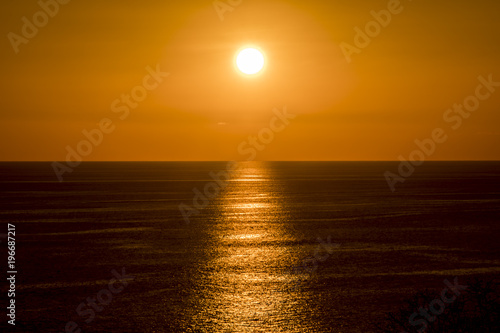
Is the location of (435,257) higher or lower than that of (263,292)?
higher

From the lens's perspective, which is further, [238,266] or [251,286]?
[238,266]

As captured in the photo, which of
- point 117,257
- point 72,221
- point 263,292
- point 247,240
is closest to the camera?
point 263,292

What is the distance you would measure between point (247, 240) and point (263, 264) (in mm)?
9102

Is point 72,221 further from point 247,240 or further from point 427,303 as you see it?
point 427,303

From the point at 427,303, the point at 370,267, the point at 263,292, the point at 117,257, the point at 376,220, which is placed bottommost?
the point at 427,303

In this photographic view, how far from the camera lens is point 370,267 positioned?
1046 inches

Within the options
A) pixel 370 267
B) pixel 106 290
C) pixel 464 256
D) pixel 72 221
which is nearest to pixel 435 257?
pixel 464 256

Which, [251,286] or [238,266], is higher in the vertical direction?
[238,266]

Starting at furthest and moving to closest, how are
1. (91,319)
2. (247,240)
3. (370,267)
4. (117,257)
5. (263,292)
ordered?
(247,240), (117,257), (370,267), (263,292), (91,319)

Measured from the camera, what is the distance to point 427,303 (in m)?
19.0

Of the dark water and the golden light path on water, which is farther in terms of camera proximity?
the dark water

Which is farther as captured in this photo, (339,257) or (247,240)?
(247,240)

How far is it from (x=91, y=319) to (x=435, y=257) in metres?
19.1

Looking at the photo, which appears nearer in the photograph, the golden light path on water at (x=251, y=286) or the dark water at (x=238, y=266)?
the golden light path on water at (x=251, y=286)
